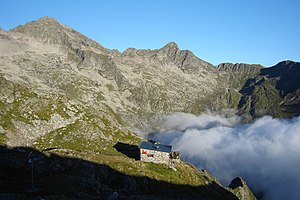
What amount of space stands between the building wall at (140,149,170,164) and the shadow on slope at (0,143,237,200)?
44.8ft

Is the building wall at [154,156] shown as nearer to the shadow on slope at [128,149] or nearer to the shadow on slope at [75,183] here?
the shadow on slope at [128,149]

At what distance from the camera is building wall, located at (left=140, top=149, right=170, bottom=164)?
113 meters

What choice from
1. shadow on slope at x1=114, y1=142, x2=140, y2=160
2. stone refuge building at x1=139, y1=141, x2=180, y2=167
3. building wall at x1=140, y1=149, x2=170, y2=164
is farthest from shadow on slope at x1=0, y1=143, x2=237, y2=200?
shadow on slope at x1=114, y1=142, x2=140, y2=160

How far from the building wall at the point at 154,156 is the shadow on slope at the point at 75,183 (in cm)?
1366

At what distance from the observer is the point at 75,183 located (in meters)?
70.8

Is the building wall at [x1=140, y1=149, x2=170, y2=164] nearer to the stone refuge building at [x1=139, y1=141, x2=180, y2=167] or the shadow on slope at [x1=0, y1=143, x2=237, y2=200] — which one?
the stone refuge building at [x1=139, y1=141, x2=180, y2=167]

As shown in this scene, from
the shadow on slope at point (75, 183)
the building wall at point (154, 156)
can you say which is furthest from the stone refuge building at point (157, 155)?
the shadow on slope at point (75, 183)

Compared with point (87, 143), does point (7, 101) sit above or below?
above

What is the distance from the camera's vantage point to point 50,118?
15712cm

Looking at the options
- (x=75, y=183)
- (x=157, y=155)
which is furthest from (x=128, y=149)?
Result: (x=75, y=183)

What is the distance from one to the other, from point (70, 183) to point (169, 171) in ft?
156

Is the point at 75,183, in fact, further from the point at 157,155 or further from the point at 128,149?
the point at 128,149

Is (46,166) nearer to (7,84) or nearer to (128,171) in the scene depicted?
(128,171)

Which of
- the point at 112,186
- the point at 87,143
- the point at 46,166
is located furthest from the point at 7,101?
the point at 112,186
